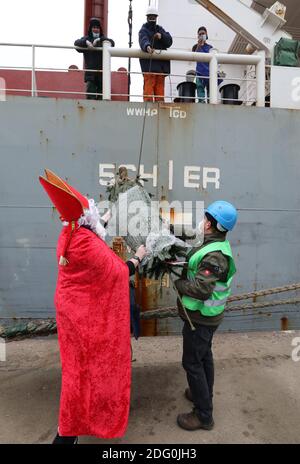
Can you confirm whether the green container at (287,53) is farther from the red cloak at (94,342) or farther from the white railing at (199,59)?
the red cloak at (94,342)

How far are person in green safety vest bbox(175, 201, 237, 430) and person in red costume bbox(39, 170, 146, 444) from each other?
0.48 m

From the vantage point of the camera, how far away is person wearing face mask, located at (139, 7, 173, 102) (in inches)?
172

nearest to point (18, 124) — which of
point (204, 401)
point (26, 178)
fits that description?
point (26, 178)

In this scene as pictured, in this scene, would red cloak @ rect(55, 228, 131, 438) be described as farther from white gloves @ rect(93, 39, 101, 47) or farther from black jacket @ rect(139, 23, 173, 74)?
white gloves @ rect(93, 39, 101, 47)

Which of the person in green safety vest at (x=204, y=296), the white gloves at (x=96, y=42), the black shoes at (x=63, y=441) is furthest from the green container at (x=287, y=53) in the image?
the black shoes at (x=63, y=441)

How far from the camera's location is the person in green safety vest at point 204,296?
7.79 feet

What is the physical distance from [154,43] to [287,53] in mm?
1777

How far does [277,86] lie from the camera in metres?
4.59

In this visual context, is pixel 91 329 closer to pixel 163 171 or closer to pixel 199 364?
pixel 199 364

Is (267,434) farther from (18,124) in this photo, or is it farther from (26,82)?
(26,82)

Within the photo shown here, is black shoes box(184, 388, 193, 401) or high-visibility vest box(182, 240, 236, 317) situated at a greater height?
high-visibility vest box(182, 240, 236, 317)

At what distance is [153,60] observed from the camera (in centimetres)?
459

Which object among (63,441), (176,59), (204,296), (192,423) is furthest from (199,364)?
(176,59)

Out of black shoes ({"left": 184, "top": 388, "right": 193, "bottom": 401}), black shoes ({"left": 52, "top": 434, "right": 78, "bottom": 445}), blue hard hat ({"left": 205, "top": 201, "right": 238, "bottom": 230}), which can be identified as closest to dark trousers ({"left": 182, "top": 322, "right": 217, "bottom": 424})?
black shoes ({"left": 184, "top": 388, "right": 193, "bottom": 401})
